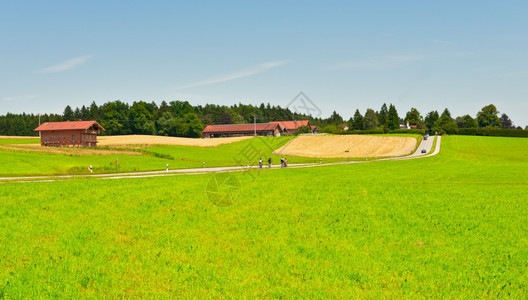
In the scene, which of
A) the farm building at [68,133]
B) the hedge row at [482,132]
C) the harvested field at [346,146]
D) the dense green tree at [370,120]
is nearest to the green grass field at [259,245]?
the harvested field at [346,146]

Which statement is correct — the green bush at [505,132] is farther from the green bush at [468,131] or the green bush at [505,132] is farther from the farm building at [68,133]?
the farm building at [68,133]

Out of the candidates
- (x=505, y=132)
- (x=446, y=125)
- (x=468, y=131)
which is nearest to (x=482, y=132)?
(x=468, y=131)

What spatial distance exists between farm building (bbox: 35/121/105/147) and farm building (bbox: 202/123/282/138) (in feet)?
237

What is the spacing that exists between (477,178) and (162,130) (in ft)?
506

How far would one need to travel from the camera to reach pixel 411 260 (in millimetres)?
13406

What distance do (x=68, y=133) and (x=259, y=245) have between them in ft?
340

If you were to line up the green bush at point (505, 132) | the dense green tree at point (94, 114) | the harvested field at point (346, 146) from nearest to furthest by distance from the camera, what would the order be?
the harvested field at point (346, 146) → the green bush at point (505, 132) → the dense green tree at point (94, 114)

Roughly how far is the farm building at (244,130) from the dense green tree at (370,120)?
4213 cm

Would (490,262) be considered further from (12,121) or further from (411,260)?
(12,121)

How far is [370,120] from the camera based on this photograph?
191750 millimetres

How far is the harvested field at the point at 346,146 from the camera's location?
9700 cm

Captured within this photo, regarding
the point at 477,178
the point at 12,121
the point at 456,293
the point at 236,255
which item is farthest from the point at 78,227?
the point at 12,121

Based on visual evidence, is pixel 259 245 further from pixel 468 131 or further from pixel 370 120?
pixel 370 120

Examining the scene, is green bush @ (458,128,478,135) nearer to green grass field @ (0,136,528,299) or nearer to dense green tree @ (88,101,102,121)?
green grass field @ (0,136,528,299)
